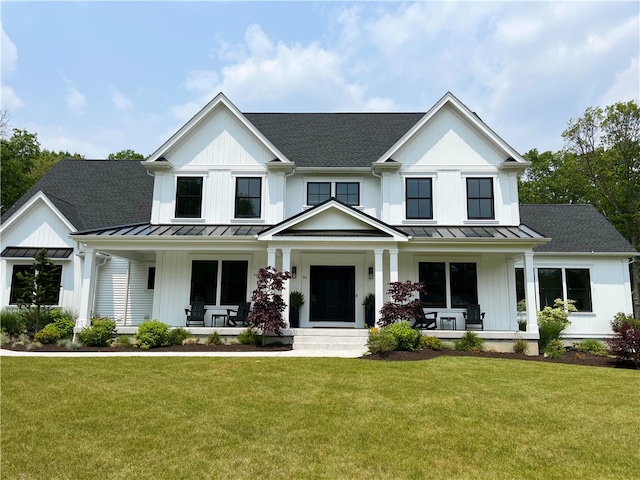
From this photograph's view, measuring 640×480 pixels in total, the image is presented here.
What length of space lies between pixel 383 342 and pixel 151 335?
752cm

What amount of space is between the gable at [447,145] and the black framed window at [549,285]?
595 centimetres

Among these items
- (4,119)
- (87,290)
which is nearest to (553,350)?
(87,290)

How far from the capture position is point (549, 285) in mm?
18859

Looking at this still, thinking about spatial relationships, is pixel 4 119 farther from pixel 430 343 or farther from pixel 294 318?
pixel 430 343

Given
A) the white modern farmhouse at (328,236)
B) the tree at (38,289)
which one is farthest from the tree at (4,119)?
the tree at (38,289)

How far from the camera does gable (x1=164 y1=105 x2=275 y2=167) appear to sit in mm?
17484

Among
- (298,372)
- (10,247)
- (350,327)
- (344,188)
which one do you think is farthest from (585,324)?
(10,247)

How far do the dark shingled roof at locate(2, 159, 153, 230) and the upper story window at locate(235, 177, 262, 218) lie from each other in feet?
20.5

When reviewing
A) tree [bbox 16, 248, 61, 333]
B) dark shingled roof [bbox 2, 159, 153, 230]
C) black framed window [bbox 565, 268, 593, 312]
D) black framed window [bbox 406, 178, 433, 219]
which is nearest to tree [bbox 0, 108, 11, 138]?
dark shingled roof [bbox 2, 159, 153, 230]

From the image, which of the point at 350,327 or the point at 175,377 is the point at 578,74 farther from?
the point at 175,377

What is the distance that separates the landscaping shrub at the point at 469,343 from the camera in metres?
13.5

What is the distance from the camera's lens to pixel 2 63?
38.7 ft

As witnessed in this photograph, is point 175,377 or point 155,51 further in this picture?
point 155,51

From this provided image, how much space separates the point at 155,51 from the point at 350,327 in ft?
39.0
